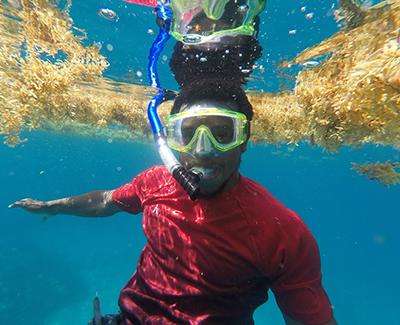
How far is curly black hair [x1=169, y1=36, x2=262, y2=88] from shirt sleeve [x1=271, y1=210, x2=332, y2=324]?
2954 mm

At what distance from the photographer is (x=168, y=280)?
3354mm

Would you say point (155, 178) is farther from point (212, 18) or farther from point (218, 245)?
point (212, 18)

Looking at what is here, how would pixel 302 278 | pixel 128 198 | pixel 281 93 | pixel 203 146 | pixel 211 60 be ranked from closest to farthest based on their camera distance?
pixel 302 278 → pixel 203 146 → pixel 128 198 → pixel 211 60 → pixel 281 93

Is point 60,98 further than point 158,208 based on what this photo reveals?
Yes

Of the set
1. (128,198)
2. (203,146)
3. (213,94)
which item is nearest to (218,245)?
(203,146)

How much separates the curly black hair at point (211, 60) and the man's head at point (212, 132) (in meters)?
1.55

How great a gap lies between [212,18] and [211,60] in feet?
2.18

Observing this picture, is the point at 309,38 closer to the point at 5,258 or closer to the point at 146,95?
the point at 146,95

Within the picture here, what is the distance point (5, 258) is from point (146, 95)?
18.3 m

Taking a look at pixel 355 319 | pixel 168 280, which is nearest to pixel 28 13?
pixel 168 280

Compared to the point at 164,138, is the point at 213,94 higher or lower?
higher

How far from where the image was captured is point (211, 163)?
334 cm

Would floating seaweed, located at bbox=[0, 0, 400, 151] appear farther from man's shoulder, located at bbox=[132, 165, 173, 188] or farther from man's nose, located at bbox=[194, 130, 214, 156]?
man's shoulder, located at bbox=[132, 165, 173, 188]

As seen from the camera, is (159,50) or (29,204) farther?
(159,50)
